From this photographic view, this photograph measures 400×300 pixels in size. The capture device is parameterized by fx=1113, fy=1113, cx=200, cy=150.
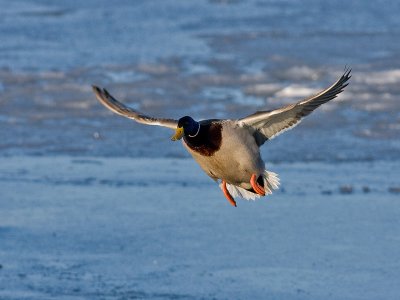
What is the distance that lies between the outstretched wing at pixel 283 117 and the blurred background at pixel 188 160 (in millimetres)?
1419

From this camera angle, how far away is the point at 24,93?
41.2ft

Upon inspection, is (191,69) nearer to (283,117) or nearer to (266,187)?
(266,187)

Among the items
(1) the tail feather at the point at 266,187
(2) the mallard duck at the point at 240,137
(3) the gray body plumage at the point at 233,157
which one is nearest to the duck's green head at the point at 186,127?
(2) the mallard duck at the point at 240,137

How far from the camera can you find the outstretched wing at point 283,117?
5863 mm

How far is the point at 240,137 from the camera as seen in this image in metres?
5.99

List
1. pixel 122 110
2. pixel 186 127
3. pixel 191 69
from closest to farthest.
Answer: pixel 186 127 → pixel 122 110 → pixel 191 69

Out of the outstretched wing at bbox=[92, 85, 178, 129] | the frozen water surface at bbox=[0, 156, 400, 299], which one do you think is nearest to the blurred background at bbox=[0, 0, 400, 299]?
the frozen water surface at bbox=[0, 156, 400, 299]

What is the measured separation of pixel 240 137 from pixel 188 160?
4.06 m

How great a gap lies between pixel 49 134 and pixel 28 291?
12.4 ft

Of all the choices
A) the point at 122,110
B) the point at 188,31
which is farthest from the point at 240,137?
the point at 188,31

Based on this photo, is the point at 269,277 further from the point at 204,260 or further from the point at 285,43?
the point at 285,43

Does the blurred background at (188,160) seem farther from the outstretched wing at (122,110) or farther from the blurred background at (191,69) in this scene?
the outstretched wing at (122,110)

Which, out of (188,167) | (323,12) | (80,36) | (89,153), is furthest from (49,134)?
(323,12)

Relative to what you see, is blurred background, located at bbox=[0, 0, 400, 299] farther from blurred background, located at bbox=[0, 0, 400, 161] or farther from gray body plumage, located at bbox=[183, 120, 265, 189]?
gray body plumage, located at bbox=[183, 120, 265, 189]
